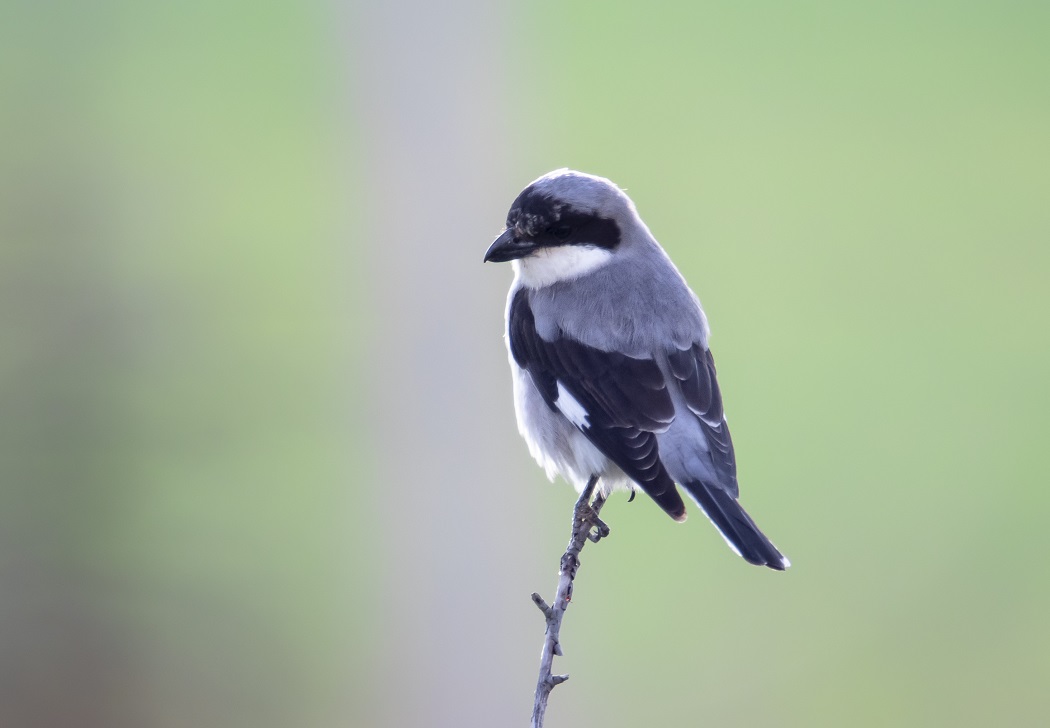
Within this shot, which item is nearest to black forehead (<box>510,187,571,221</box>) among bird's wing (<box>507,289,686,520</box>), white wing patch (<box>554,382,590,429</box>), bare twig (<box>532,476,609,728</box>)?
bird's wing (<box>507,289,686,520</box>)

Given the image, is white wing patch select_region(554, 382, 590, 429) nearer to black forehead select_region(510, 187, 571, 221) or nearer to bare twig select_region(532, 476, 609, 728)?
bare twig select_region(532, 476, 609, 728)

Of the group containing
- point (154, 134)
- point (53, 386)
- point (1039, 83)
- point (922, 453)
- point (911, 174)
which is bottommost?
point (922, 453)

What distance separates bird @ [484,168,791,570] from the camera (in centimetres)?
183

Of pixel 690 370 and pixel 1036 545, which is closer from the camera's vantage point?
pixel 690 370

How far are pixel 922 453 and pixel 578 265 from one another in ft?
11.3

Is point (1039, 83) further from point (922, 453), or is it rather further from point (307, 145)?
point (307, 145)

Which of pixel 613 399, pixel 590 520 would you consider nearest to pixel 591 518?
pixel 590 520

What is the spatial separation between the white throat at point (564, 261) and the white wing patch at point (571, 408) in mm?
235

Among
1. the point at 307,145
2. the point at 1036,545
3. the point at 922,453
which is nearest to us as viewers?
the point at 1036,545

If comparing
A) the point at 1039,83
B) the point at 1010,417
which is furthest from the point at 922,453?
the point at 1039,83

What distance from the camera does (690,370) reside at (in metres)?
1.92

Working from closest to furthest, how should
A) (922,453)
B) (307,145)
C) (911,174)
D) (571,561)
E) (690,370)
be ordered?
(571,561) < (690,370) < (922,453) < (911,174) < (307,145)

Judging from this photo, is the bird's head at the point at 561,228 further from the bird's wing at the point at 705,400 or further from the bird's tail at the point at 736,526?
the bird's tail at the point at 736,526

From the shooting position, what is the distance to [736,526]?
5.54 feet
